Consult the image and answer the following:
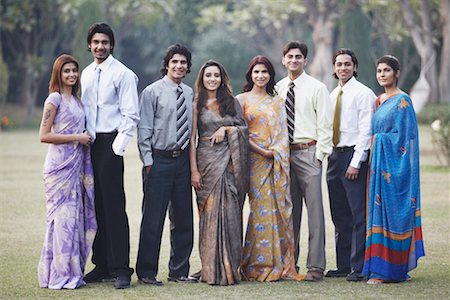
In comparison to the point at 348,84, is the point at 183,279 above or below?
below

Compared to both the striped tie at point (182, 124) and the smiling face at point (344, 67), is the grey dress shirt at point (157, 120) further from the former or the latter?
the smiling face at point (344, 67)

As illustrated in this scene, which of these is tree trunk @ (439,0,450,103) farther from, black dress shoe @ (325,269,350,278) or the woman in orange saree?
the woman in orange saree

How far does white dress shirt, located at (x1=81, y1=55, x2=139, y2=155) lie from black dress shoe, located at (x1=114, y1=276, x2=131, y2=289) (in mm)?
1057

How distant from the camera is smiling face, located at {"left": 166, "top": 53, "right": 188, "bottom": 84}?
719 cm

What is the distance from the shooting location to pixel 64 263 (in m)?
6.93

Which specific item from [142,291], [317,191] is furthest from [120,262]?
[317,191]

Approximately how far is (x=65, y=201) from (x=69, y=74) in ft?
3.01

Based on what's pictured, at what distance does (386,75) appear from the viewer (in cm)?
731

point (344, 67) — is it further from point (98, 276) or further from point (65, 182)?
point (98, 276)

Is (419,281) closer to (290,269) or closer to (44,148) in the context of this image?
(290,269)

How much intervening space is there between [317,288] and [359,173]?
100cm

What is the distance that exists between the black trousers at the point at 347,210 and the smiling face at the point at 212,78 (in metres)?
1.12

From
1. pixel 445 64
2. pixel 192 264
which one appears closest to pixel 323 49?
pixel 445 64

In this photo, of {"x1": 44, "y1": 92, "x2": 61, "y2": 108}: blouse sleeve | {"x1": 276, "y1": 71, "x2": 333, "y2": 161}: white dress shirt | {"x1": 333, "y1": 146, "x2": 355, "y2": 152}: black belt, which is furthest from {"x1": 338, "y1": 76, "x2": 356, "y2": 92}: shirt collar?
{"x1": 44, "y1": 92, "x2": 61, "y2": 108}: blouse sleeve
